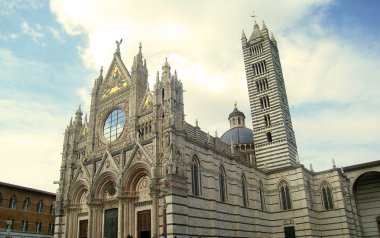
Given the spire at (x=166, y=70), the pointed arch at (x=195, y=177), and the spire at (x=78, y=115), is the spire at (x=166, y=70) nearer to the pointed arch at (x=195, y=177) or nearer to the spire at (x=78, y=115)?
the pointed arch at (x=195, y=177)

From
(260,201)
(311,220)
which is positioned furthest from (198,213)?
(311,220)

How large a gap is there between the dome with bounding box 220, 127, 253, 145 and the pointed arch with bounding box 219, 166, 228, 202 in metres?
15.7

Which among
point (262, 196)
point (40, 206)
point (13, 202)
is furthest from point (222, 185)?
point (13, 202)

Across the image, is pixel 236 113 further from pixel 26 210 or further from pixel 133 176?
pixel 26 210

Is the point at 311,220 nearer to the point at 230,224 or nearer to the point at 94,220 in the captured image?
the point at 230,224

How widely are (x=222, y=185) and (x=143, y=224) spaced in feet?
25.8

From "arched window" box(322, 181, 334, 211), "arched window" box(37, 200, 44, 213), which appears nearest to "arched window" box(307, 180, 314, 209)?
"arched window" box(322, 181, 334, 211)

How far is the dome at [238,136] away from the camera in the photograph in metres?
45.9

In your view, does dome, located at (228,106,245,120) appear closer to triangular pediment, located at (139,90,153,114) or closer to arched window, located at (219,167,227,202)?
arched window, located at (219,167,227,202)

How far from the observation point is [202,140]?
28984 millimetres

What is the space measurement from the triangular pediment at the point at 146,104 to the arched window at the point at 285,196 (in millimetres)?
16601

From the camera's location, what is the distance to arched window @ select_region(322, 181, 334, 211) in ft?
115

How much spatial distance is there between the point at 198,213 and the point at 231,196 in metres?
A: 5.74

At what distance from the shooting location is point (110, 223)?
27453mm
